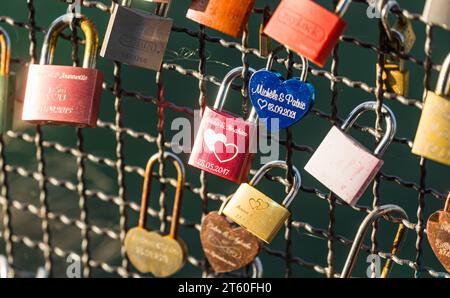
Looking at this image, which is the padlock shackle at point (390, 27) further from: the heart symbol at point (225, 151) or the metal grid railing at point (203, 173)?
the heart symbol at point (225, 151)

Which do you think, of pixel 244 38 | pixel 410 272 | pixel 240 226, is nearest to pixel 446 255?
pixel 240 226

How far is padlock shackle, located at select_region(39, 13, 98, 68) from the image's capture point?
1.45m

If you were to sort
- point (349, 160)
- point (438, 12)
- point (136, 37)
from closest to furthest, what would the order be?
point (438, 12) < point (349, 160) < point (136, 37)

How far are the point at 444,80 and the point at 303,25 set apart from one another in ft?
0.69

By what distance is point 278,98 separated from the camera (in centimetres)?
134

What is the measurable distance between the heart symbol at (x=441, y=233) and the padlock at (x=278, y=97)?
245mm

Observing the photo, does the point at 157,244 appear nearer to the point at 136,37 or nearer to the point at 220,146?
the point at 220,146

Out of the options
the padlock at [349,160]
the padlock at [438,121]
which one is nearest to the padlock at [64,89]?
the padlock at [349,160]

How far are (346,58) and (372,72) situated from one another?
10cm

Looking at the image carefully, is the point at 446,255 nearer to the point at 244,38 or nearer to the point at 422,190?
the point at 422,190

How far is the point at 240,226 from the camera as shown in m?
1.40

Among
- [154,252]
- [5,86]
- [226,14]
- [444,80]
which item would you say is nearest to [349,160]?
[444,80]

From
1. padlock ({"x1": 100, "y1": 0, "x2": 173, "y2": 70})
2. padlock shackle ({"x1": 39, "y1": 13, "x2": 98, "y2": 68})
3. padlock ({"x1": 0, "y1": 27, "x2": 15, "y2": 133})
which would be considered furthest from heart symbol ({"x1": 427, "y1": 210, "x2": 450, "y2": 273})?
padlock ({"x1": 0, "y1": 27, "x2": 15, "y2": 133})

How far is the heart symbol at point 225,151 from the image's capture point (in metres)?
1.37
